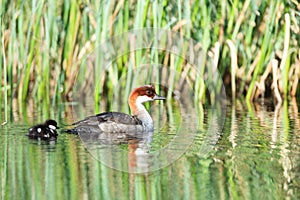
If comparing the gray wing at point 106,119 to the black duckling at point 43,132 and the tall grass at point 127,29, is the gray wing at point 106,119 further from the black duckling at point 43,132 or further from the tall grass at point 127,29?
the tall grass at point 127,29

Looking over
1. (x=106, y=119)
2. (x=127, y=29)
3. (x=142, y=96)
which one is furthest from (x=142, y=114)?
(x=127, y=29)

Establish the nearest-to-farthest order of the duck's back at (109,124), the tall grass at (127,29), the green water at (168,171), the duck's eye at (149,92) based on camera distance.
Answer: the green water at (168,171) → the duck's back at (109,124) → the duck's eye at (149,92) → the tall grass at (127,29)

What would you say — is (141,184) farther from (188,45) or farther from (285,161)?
(188,45)

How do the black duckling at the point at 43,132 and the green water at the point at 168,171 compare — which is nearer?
the green water at the point at 168,171

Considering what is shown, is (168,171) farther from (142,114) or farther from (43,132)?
(142,114)

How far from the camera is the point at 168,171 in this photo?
5.50m

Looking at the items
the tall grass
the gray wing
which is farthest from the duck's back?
the tall grass

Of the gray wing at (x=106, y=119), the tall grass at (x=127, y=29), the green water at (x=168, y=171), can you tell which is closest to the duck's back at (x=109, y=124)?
the gray wing at (x=106, y=119)

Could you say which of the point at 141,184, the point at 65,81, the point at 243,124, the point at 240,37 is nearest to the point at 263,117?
the point at 243,124

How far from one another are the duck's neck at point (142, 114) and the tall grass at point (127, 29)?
0.52 meters

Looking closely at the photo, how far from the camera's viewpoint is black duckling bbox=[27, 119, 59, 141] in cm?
651

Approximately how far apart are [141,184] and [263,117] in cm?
307

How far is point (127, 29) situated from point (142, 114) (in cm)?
106

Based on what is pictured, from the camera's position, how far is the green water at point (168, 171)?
4910 mm
